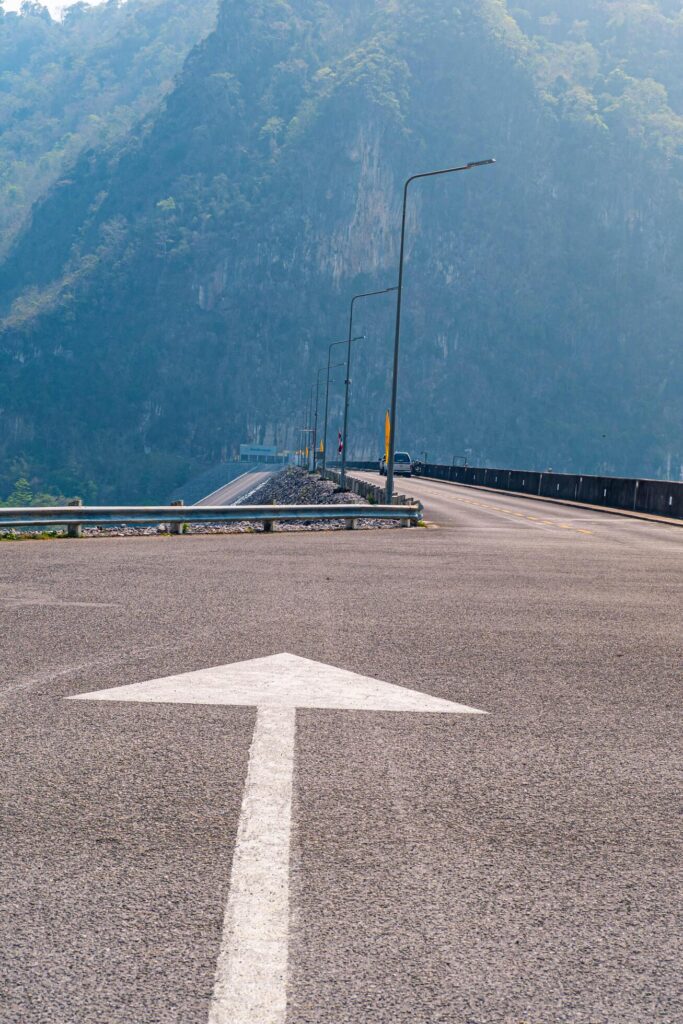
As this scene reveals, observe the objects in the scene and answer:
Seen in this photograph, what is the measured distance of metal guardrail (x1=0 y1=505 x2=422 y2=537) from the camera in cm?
2164

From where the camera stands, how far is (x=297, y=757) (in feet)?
18.9

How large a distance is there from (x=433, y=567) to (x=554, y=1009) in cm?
1339

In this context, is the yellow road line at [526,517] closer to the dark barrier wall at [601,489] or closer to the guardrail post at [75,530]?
the dark barrier wall at [601,489]

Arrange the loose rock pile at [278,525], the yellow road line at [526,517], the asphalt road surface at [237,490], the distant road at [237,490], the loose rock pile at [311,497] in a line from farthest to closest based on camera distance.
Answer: the distant road at [237,490] < the asphalt road surface at [237,490] < the loose rock pile at [311,497] < the yellow road line at [526,517] < the loose rock pile at [278,525]

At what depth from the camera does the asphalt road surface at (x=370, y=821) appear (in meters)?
3.27

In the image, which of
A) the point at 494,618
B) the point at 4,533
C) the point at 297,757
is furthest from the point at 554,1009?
the point at 4,533

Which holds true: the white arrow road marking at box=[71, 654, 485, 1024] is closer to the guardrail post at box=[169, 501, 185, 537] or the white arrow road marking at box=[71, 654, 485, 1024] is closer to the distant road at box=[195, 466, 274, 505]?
the guardrail post at box=[169, 501, 185, 537]

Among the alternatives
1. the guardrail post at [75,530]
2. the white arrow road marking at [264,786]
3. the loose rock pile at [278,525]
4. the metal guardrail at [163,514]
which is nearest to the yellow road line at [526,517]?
the loose rock pile at [278,525]

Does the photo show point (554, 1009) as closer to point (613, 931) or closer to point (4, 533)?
point (613, 931)

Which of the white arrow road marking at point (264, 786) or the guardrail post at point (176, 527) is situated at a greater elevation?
the white arrow road marking at point (264, 786)

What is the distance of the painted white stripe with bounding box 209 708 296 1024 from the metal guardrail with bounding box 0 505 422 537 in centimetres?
1566

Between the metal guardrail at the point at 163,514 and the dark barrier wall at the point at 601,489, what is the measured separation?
11513mm

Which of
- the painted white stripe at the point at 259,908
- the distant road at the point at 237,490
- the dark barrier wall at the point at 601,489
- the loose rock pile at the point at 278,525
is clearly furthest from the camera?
the distant road at the point at 237,490

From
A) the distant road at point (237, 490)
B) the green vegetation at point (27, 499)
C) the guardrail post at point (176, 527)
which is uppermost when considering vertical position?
the guardrail post at point (176, 527)
